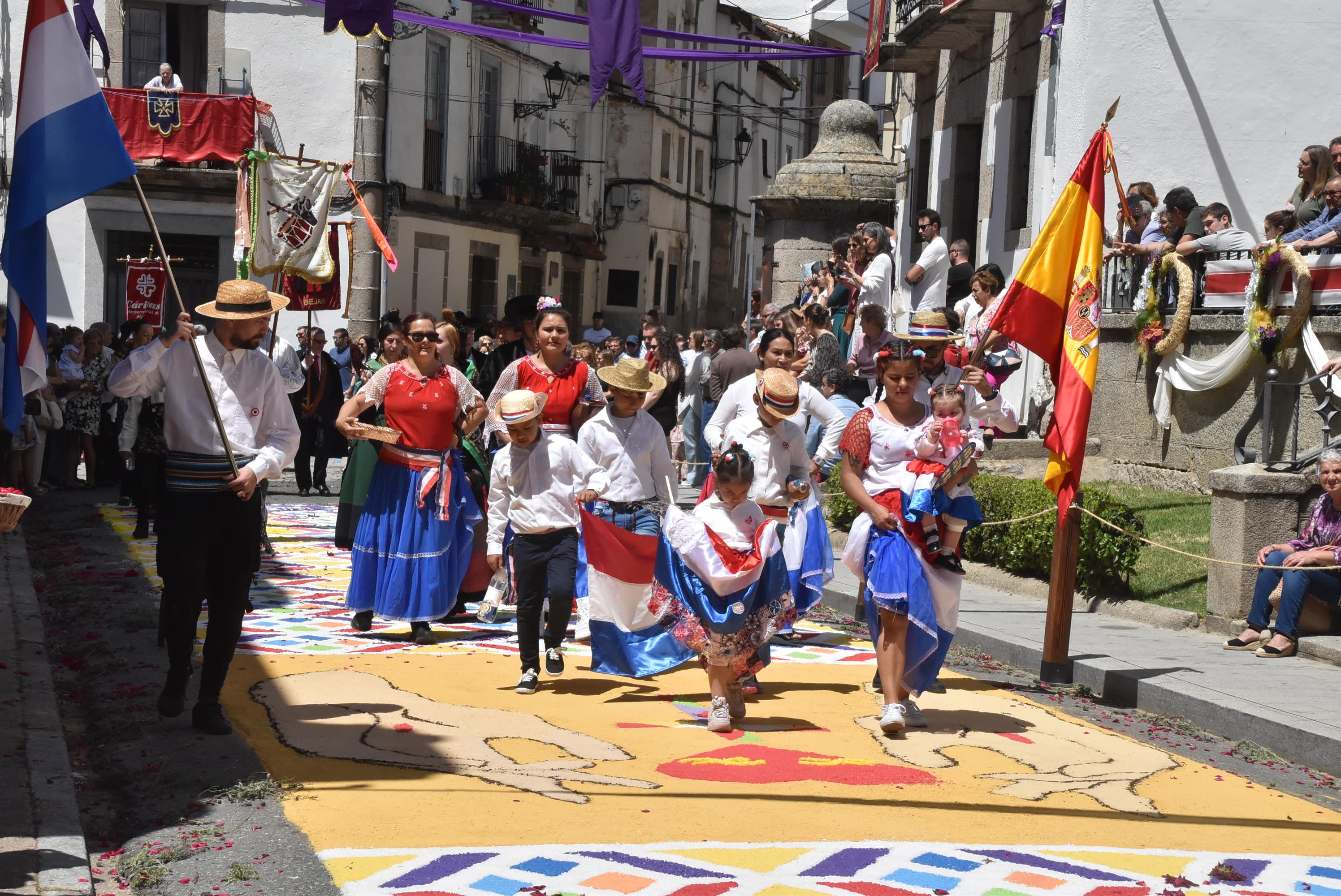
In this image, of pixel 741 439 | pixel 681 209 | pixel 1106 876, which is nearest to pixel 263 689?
pixel 741 439

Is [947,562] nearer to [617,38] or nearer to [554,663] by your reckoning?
[554,663]

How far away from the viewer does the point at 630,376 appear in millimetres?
8820

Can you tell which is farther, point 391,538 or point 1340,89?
point 1340,89

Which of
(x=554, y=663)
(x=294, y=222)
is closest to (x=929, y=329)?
(x=554, y=663)

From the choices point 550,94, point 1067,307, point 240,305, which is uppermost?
point 550,94

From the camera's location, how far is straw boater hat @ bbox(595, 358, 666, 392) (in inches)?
346

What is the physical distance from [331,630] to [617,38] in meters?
5.34

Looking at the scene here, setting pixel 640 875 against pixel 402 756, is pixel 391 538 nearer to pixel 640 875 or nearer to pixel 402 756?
pixel 402 756

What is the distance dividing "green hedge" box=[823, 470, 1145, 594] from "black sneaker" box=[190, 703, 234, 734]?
498cm

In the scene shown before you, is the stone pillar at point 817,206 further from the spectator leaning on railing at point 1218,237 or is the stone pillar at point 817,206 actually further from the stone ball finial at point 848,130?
the spectator leaning on railing at point 1218,237

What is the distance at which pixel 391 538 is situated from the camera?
985 centimetres

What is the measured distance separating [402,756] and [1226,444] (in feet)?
30.3

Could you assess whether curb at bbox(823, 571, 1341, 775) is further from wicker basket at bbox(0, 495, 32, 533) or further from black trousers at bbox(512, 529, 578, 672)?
wicker basket at bbox(0, 495, 32, 533)

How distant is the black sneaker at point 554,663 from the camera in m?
8.70
